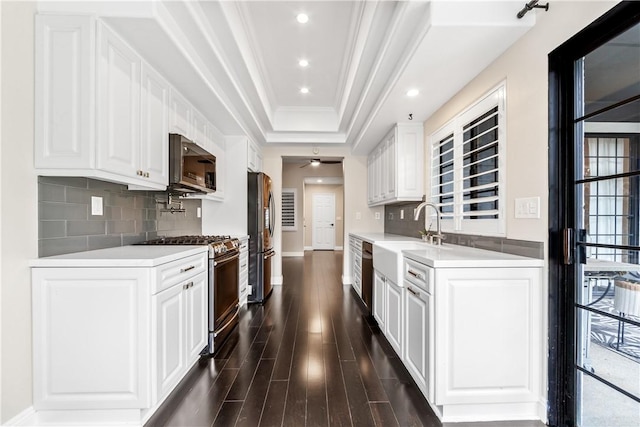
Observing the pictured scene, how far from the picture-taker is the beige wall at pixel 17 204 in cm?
147

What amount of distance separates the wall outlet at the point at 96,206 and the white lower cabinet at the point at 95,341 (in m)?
0.56

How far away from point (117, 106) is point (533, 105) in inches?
99.7

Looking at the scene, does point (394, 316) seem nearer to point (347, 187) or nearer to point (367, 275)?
point (367, 275)

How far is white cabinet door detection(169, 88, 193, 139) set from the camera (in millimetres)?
2498

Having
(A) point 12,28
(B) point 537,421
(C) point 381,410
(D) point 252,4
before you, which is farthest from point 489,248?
(A) point 12,28

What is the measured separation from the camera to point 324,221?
10.5 meters

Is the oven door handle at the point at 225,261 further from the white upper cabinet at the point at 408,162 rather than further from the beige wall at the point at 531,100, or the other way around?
the beige wall at the point at 531,100

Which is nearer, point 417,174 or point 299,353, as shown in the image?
point 299,353

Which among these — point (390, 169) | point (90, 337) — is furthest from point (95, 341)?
point (390, 169)

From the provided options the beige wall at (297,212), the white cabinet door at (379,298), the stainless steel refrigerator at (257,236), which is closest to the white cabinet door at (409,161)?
the white cabinet door at (379,298)

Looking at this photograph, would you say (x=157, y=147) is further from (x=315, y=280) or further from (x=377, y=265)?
(x=315, y=280)

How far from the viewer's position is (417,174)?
3.56m

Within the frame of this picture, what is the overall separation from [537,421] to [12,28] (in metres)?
3.52

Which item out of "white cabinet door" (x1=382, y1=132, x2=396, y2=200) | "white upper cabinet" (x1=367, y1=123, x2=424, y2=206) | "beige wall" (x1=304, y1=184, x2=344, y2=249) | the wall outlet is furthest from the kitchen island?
"beige wall" (x1=304, y1=184, x2=344, y2=249)
